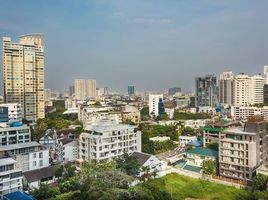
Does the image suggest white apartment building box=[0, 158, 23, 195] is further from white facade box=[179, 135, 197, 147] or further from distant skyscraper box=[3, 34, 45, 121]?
distant skyscraper box=[3, 34, 45, 121]

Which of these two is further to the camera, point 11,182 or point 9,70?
point 9,70

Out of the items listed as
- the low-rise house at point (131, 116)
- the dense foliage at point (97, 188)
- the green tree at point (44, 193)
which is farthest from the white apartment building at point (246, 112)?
the green tree at point (44, 193)

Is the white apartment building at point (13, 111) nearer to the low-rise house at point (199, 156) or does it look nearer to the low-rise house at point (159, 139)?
the low-rise house at point (159, 139)

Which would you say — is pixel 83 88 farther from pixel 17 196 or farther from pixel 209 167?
pixel 17 196

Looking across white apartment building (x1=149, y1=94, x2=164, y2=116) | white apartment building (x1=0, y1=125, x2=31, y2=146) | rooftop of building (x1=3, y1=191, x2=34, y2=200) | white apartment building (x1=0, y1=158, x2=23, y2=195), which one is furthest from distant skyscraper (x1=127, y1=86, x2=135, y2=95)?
rooftop of building (x1=3, y1=191, x2=34, y2=200)

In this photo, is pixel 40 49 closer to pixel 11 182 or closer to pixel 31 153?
pixel 31 153

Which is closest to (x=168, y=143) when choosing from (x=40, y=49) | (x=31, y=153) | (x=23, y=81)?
(x=31, y=153)
